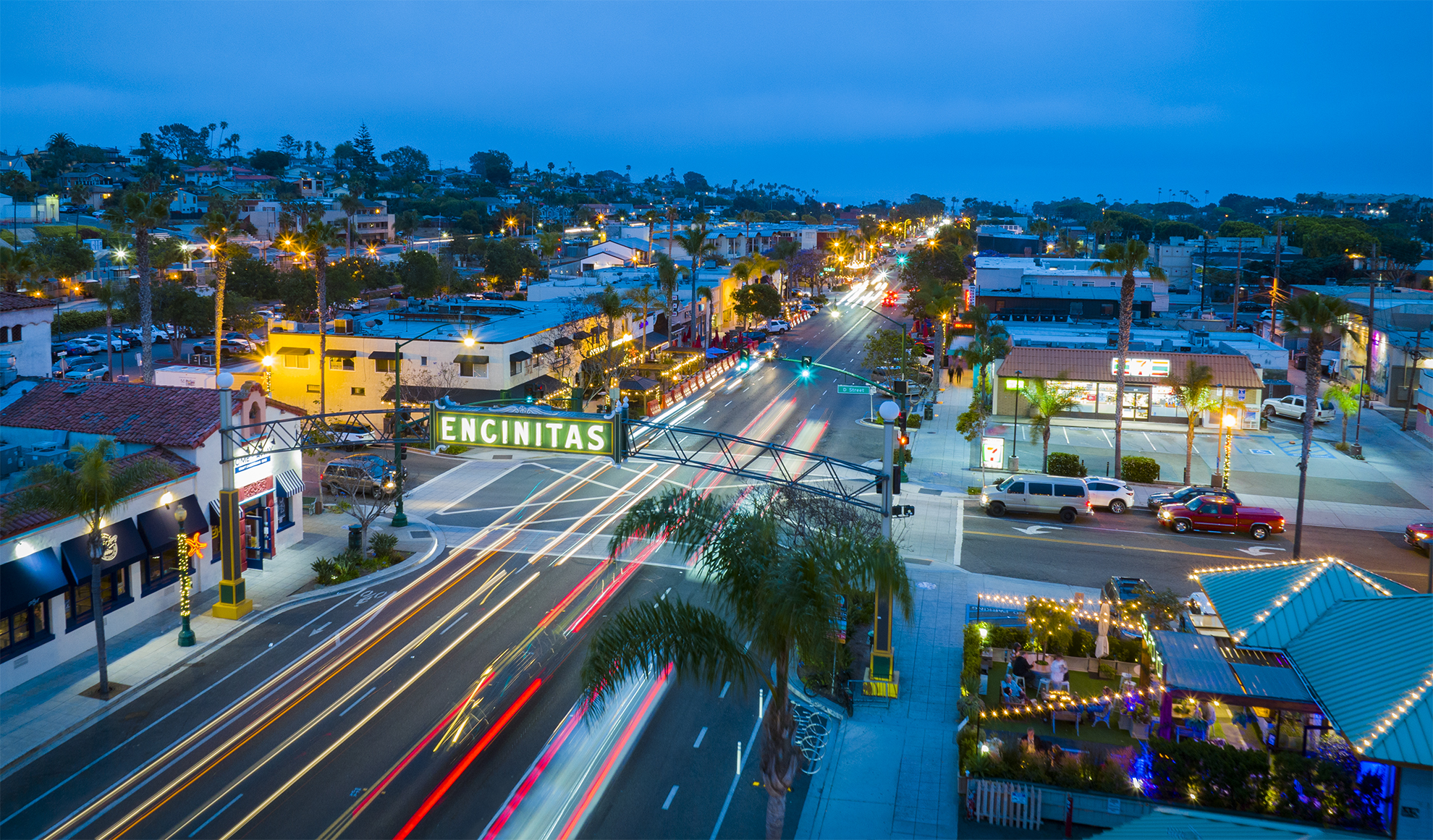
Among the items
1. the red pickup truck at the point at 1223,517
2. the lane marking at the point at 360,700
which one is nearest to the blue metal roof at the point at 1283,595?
the red pickup truck at the point at 1223,517

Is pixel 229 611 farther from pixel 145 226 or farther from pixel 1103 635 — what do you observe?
pixel 145 226

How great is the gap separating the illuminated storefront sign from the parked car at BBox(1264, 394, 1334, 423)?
7134mm

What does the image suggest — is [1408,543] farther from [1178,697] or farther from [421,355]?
[421,355]

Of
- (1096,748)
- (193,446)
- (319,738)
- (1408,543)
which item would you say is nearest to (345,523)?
(193,446)

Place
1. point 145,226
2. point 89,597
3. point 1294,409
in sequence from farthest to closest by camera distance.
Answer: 1. point 1294,409
2. point 145,226
3. point 89,597

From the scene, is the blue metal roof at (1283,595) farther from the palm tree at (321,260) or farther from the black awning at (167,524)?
the palm tree at (321,260)

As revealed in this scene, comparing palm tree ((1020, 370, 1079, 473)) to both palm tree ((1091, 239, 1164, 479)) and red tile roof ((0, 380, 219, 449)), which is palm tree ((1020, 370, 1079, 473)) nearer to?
palm tree ((1091, 239, 1164, 479))

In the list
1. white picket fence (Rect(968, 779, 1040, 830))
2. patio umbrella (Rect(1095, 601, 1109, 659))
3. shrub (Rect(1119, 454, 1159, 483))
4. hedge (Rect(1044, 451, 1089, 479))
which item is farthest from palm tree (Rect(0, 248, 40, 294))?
white picket fence (Rect(968, 779, 1040, 830))

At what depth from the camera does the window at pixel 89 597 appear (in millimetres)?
24547

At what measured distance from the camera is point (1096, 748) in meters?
19.0

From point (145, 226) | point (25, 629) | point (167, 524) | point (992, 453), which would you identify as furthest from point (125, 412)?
point (992, 453)

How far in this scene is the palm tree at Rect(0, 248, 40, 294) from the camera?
69.0m

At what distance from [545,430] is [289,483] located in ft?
39.8

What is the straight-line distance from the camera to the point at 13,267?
231 feet
